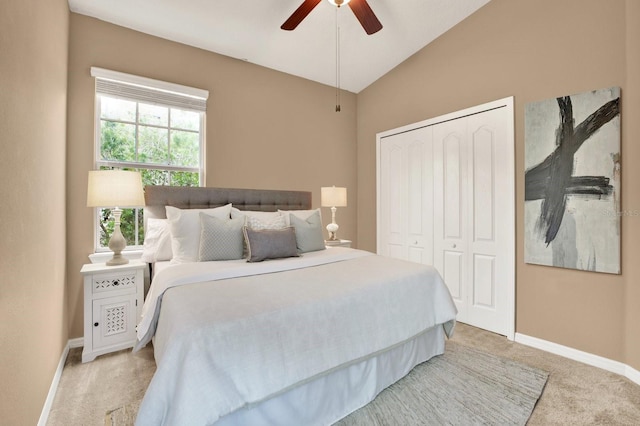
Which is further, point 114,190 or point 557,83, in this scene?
point 557,83

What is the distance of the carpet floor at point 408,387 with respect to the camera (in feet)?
5.77

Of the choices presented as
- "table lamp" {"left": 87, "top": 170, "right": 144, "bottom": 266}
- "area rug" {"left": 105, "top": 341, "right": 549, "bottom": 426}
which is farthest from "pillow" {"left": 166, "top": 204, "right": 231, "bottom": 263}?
"area rug" {"left": 105, "top": 341, "right": 549, "bottom": 426}

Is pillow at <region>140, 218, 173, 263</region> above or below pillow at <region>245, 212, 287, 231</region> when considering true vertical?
below

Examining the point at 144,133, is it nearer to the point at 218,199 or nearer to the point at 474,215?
the point at 218,199

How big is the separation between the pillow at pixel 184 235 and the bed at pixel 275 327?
0.01m

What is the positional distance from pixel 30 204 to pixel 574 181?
3852mm

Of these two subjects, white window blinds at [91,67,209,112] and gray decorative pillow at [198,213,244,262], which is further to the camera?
white window blinds at [91,67,209,112]

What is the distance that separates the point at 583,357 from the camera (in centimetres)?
249

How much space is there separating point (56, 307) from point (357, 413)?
226 cm

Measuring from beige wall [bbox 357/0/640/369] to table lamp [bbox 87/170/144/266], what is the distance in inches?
131

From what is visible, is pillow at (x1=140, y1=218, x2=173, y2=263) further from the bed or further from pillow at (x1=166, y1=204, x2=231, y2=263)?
pillow at (x1=166, y1=204, x2=231, y2=263)

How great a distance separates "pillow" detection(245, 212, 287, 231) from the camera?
9.29ft

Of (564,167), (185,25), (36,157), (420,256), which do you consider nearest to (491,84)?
(564,167)

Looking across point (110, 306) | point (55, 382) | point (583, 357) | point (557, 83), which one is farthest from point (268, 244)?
point (557, 83)
